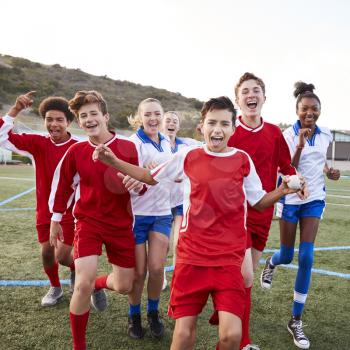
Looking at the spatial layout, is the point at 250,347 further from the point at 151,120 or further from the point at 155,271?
the point at 151,120

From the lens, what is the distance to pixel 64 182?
3.63 m

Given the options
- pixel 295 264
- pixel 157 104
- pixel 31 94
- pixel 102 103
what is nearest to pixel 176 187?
pixel 157 104

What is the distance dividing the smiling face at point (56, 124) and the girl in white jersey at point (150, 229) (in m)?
0.80

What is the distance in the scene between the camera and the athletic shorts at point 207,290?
2654 mm

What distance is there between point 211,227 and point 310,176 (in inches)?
76.7

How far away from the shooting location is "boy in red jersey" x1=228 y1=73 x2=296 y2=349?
361 cm

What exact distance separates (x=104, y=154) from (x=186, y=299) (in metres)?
1.18

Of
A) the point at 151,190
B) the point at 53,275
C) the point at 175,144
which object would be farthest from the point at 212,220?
the point at 175,144

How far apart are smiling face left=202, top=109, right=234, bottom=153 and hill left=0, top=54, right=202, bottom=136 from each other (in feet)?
135

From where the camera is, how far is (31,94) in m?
4.27

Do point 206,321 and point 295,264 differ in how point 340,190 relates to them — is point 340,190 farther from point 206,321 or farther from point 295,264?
point 206,321

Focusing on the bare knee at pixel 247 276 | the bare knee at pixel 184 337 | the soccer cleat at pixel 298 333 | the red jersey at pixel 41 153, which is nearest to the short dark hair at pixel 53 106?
the red jersey at pixel 41 153

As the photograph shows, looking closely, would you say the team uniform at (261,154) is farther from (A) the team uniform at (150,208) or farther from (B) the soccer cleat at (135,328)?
(B) the soccer cleat at (135,328)

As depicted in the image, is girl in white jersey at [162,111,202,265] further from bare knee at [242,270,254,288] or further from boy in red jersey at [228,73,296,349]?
bare knee at [242,270,254,288]
